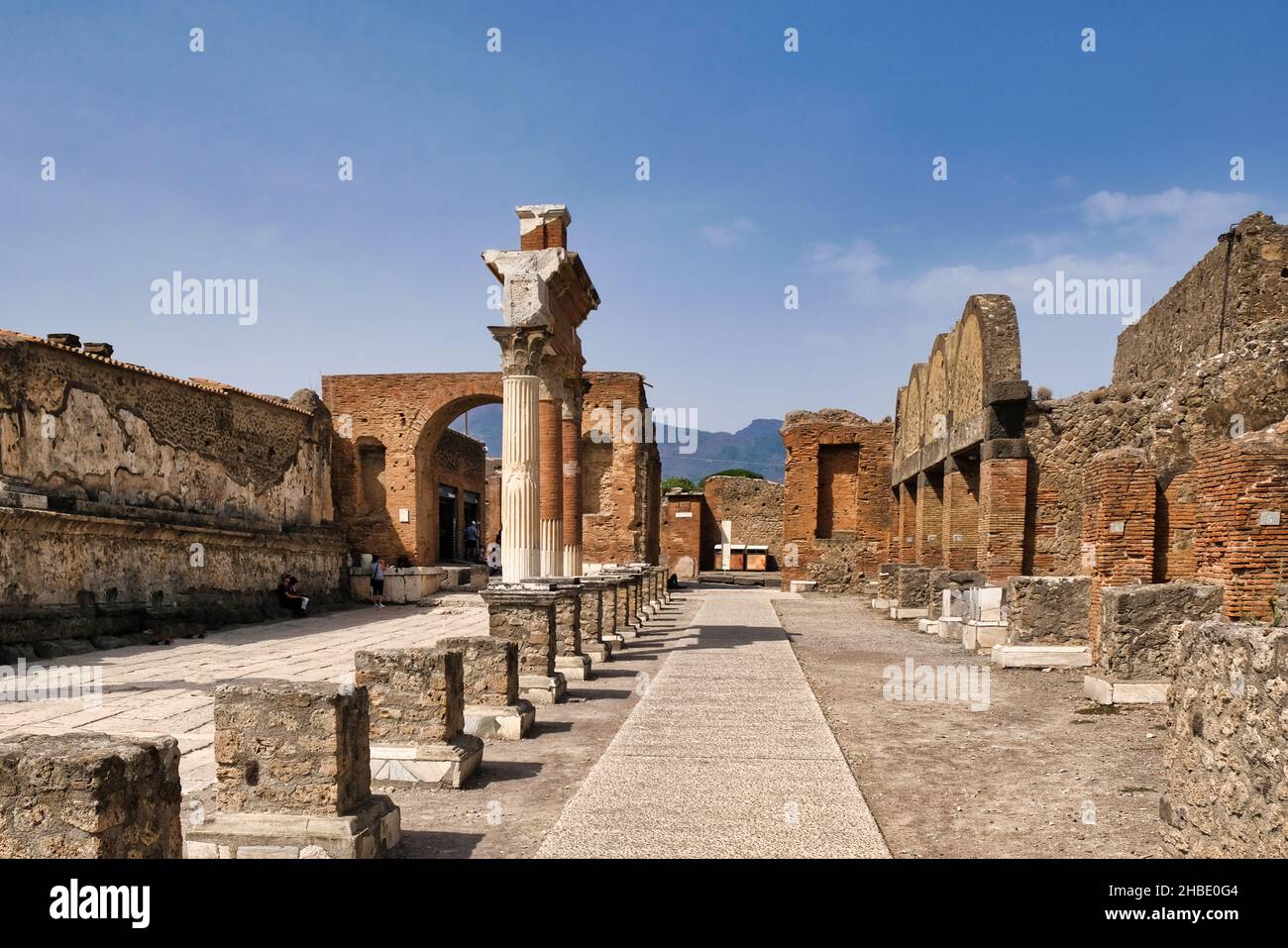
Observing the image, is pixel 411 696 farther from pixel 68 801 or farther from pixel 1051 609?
pixel 1051 609

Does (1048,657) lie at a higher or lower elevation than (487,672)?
lower

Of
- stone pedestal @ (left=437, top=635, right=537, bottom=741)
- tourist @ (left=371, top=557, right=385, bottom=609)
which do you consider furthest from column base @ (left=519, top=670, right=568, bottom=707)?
tourist @ (left=371, top=557, right=385, bottom=609)

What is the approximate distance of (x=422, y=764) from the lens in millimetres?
5238

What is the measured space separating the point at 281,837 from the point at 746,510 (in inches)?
1423

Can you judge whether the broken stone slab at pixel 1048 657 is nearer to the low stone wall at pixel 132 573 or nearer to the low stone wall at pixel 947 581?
the low stone wall at pixel 947 581

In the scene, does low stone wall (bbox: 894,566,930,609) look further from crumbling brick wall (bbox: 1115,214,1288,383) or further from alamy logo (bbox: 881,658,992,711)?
alamy logo (bbox: 881,658,992,711)

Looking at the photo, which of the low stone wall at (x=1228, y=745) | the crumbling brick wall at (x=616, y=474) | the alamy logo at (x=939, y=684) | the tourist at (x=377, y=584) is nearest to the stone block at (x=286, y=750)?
the low stone wall at (x=1228, y=745)

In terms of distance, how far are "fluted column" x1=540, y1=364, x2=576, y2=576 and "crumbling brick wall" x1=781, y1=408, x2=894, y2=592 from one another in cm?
1363

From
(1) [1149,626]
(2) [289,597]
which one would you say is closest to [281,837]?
(1) [1149,626]

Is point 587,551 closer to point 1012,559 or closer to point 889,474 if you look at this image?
point 889,474

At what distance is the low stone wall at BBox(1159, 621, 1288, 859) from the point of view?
9.01 feet
